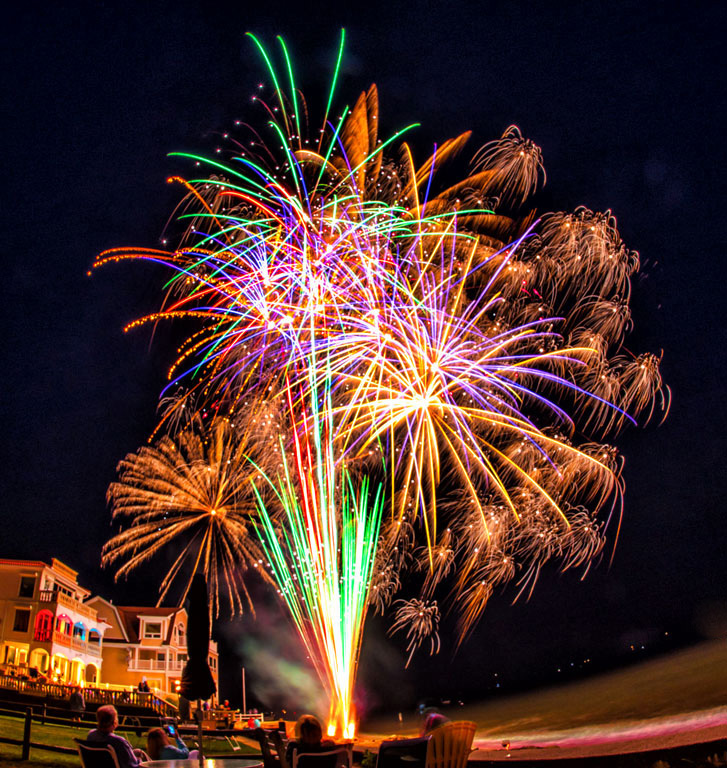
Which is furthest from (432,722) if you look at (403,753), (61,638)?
(61,638)

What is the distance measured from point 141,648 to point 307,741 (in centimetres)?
4577

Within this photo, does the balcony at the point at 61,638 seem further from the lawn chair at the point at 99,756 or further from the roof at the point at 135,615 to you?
the lawn chair at the point at 99,756

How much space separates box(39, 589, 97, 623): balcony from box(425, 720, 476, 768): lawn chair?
35872mm

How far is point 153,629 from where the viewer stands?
1934 inches

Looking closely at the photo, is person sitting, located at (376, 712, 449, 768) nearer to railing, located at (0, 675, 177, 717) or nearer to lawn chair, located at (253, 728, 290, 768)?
lawn chair, located at (253, 728, 290, 768)

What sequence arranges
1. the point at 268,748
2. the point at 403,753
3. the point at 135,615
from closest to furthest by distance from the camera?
the point at 403,753 → the point at 268,748 → the point at 135,615

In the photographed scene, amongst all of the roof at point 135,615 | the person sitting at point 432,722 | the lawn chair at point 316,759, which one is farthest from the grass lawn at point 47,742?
the roof at point 135,615

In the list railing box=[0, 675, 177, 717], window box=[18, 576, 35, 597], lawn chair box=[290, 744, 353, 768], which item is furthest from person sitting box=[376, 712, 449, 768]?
window box=[18, 576, 35, 597]

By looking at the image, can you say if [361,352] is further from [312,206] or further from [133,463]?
[133,463]

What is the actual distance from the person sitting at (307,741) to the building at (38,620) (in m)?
33.4

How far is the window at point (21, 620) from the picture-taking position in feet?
122

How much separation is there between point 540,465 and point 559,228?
19.9 ft

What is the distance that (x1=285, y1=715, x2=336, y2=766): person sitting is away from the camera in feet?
23.4

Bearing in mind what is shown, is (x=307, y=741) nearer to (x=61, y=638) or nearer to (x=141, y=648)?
(x=61, y=638)
